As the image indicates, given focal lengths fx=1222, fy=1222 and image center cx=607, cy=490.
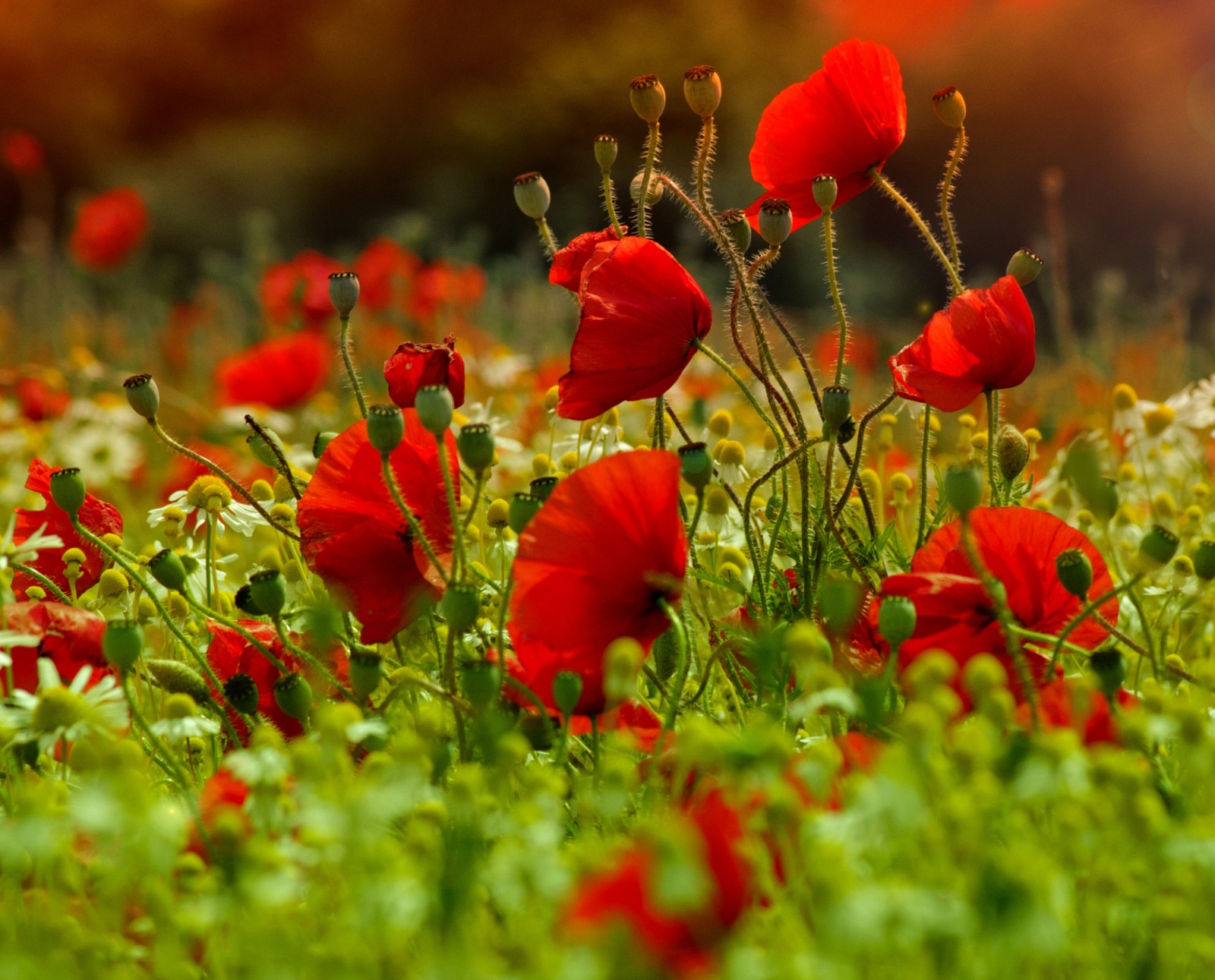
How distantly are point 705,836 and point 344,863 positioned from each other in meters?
0.24

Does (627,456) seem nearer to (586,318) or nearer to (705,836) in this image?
(586,318)

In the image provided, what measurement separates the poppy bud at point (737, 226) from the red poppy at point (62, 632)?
2.26ft

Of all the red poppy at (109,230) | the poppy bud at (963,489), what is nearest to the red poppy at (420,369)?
the poppy bud at (963,489)

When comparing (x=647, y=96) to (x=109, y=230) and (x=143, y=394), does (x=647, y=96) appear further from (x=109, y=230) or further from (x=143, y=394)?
(x=109, y=230)

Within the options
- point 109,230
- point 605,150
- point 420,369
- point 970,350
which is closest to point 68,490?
point 420,369

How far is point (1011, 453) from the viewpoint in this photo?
1144mm

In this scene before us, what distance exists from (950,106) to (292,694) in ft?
2.77

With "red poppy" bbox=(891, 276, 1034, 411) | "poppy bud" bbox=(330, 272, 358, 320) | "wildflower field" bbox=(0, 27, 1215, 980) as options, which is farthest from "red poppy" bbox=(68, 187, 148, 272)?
"red poppy" bbox=(891, 276, 1034, 411)

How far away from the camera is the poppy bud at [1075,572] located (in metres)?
0.91

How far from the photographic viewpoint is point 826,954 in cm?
57

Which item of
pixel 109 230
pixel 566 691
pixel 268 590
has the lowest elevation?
pixel 566 691

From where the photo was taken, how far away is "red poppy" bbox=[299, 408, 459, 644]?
105 centimetres

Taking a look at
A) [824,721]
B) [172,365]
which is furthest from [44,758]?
[172,365]

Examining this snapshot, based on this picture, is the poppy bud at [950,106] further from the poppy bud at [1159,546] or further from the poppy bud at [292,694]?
the poppy bud at [292,694]
